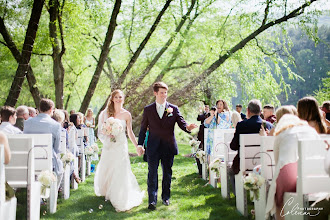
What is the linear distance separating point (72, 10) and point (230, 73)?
28.9 feet

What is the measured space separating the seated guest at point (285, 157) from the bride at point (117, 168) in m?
2.90

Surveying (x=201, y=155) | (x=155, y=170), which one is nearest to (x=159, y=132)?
A: (x=155, y=170)

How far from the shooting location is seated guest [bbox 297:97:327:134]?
5500 mm

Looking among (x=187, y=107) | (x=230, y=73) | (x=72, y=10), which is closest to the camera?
(x=72, y=10)

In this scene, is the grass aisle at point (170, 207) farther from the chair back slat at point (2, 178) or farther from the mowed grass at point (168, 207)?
the chair back slat at point (2, 178)

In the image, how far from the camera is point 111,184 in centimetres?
757

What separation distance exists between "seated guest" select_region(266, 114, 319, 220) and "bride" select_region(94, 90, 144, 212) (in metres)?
2.90

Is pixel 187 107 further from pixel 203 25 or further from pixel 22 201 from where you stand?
pixel 22 201

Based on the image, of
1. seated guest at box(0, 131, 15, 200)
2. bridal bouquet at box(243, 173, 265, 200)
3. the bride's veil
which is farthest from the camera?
the bride's veil

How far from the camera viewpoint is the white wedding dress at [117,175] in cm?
741

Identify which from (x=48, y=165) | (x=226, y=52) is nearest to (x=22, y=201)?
(x=48, y=165)

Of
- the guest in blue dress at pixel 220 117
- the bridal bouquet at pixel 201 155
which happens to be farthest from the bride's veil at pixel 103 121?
the guest in blue dress at pixel 220 117

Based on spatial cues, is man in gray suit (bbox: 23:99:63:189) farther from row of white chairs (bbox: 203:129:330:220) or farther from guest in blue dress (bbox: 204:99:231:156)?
guest in blue dress (bbox: 204:99:231:156)

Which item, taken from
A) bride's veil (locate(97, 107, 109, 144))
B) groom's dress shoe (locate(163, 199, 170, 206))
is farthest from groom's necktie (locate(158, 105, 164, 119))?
groom's dress shoe (locate(163, 199, 170, 206))
